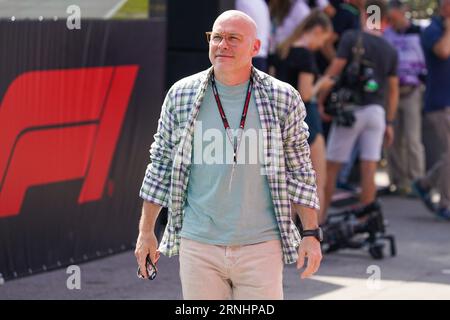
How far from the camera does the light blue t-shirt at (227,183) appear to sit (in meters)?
4.83

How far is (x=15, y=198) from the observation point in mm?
8359

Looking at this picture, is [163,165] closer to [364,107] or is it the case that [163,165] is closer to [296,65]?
[296,65]

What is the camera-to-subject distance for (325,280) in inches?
348

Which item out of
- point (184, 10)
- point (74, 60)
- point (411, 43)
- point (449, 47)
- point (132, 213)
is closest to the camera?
point (74, 60)

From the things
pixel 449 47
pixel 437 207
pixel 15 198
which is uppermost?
pixel 449 47

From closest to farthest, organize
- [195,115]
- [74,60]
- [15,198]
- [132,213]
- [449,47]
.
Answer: [195,115] < [15,198] < [74,60] < [132,213] < [449,47]

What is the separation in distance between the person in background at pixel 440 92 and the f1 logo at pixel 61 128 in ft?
11.6

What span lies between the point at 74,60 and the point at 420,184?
15.2ft

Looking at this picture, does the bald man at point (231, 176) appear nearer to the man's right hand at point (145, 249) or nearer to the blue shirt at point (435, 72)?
the man's right hand at point (145, 249)

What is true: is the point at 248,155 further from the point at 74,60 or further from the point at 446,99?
the point at 446,99

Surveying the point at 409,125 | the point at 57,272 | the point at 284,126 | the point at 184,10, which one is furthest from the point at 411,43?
the point at 284,126

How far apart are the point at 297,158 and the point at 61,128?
4.16m

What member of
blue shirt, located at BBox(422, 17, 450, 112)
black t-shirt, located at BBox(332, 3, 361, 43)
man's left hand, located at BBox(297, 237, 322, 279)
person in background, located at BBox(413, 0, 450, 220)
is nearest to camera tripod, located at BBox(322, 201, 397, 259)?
person in background, located at BBox(413, 0, 450, 220)

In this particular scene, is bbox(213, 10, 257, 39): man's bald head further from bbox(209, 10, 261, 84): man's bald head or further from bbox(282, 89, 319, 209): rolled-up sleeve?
bbox(282, 89, 319, 209): rolled-up sleeve
